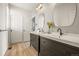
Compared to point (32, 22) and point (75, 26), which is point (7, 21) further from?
point (75, 26)

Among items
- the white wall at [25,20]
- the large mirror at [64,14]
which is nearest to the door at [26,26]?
the white wall at [25,20]

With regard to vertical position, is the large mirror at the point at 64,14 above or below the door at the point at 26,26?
above

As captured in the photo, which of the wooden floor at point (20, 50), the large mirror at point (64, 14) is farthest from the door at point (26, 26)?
the large mirror at point (64, 14)

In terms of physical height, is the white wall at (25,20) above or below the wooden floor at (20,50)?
above

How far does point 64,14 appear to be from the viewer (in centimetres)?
148

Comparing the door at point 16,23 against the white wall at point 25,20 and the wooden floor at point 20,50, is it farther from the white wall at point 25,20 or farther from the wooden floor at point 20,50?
the wooden floor at point 20,50

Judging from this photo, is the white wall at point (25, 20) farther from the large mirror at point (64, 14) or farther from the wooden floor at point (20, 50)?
the large mirror at point (64, 14)

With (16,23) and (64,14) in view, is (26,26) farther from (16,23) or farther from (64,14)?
(64,14)

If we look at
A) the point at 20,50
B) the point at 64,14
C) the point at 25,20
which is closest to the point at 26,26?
the point at 25,20

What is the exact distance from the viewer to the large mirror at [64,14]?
54.7 inches

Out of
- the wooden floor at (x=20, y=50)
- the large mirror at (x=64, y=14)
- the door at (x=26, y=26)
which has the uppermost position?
the large mirror at (x=64, y=14)

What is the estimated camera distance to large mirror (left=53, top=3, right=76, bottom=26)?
4.56 feet

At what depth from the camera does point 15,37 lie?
4.57 ft

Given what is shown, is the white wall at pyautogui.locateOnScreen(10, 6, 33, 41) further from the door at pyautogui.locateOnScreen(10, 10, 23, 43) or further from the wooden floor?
the wooden floor
